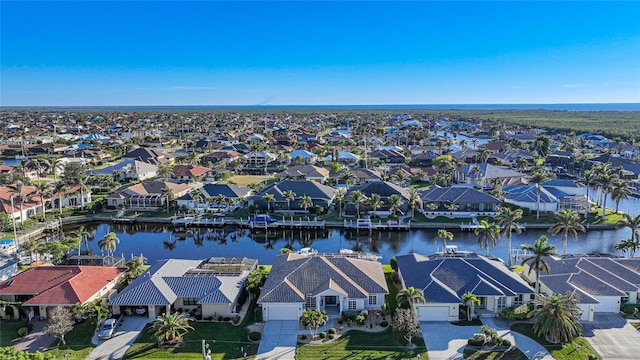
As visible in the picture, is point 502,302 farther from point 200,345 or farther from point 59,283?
point 59,283

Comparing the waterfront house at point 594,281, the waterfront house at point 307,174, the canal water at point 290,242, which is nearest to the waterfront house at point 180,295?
the canal water at point 290,242

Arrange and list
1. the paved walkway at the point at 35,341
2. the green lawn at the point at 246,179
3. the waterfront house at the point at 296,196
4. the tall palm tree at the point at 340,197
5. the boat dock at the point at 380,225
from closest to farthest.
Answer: the paved walkway at the point at 35,341 → the boat dock at the point at 380,225 → the tall palm tree at the point at 340,197 → the waterfront house at the point at 296,196 → the green lawn at the point at 246,179

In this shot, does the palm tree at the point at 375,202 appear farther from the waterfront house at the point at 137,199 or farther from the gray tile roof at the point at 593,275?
the waterfront house at the point at 137,199

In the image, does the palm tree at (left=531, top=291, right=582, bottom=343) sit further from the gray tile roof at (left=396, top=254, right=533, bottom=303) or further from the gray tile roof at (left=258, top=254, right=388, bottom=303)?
the gray tile roof at (left=258, top=254, right=388, bottom=303)

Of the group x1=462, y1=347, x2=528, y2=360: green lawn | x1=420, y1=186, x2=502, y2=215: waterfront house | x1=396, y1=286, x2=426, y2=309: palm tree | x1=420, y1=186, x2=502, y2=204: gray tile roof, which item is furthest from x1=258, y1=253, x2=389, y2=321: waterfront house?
x1=420, y1=186, x2=502, y2=204: gray tile roof

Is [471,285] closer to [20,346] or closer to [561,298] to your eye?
[561,298]
